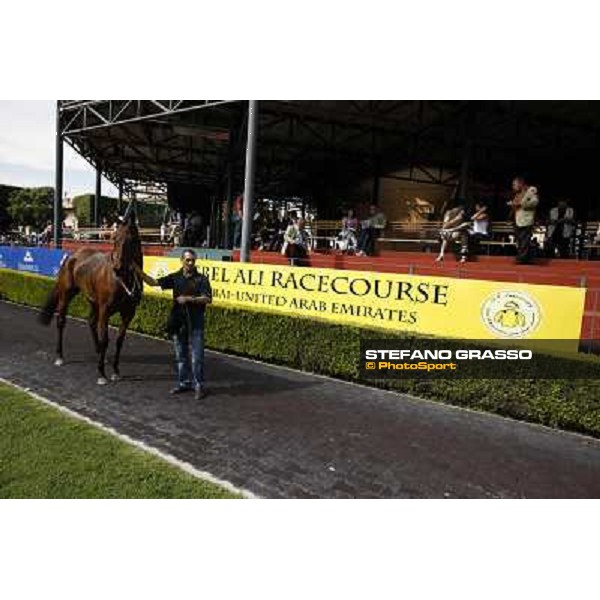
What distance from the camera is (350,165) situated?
29531 mm

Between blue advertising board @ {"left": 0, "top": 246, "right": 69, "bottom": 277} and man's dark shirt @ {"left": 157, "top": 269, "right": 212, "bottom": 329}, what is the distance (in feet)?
36.4

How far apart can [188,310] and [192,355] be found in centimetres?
66

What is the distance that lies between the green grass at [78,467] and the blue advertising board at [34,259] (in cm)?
1225

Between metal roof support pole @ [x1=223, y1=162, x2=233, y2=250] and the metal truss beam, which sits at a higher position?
the metal truss beam

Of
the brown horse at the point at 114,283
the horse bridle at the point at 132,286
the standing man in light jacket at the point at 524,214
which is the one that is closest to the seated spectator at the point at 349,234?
the standing man in light jacket at the point at 524,214

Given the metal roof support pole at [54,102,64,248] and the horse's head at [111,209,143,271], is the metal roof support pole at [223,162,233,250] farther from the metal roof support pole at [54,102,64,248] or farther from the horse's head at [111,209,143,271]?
the horse's head at [111,209,143,271]

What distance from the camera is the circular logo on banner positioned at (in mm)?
7223

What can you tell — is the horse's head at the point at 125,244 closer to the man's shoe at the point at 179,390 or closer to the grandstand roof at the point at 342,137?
the man's shoe at the point at 179,390

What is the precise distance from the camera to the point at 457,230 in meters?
12.8

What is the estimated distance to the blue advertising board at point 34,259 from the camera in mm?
17719

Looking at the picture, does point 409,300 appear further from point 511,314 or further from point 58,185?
point 58,185

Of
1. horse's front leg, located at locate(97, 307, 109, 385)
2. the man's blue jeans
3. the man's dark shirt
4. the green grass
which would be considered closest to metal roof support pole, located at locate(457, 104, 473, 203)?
the man's dark shirt

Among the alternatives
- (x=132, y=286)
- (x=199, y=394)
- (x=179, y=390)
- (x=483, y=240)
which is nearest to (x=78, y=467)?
(x=199, y=394)

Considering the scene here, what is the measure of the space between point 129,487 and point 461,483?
2.99 m
